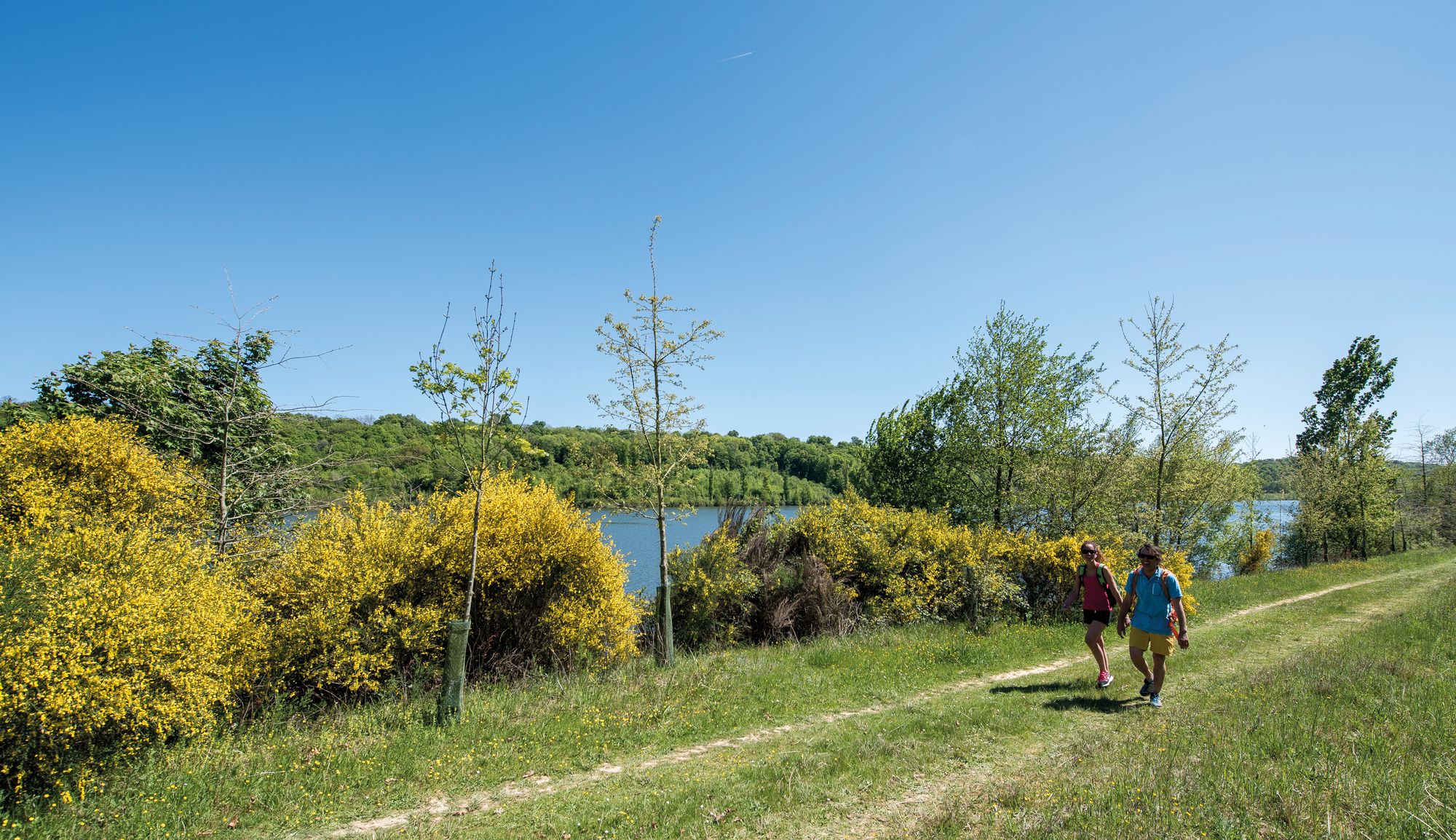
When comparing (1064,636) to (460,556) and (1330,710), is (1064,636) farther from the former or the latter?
(460,556)

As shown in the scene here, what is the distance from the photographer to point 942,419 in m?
20.4

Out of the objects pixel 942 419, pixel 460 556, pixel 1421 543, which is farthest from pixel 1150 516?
pixel 1421 543

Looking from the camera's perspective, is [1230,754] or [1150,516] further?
[1150,516]

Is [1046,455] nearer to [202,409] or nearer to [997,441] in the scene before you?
[997,441]

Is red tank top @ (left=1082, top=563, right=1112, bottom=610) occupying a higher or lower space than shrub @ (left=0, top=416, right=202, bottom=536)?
lower

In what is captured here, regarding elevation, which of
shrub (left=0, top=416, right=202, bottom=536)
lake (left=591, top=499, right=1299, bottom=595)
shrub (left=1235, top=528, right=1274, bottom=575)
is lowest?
shrub (left=1235, top=528, right=1274, bottom=575)

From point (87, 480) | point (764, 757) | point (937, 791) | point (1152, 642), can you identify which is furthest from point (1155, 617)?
point (87, 480)

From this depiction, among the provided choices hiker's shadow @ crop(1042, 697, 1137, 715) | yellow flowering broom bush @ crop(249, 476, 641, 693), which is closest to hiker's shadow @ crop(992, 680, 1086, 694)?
hiker's shadow @ crop(1042, 697, 1137, 715)

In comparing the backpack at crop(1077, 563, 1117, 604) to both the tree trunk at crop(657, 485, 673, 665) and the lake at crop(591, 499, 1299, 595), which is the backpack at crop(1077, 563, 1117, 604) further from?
the tree trunk at crop(657, 485, 673, 665)

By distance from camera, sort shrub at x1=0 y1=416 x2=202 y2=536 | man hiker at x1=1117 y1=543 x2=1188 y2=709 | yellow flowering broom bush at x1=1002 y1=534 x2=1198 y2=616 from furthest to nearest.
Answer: yellow flowering broom bush at x1=1002 y1=534 x2=1198 y2=616
shrub at x1=0 y1=416 x2=202 y2=536
man hiker at x1=1117 y1=543 x2=1188 y2=709

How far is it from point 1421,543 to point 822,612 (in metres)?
49.2

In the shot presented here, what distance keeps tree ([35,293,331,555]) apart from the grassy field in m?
4.52

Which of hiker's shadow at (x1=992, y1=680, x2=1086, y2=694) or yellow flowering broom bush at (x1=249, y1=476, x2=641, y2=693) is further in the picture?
hiker's shadow at (x1=992, y1=680, x2=1086, y2=694)

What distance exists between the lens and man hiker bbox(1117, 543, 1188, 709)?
7105 millimetres
